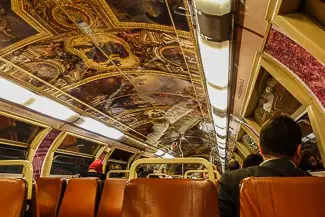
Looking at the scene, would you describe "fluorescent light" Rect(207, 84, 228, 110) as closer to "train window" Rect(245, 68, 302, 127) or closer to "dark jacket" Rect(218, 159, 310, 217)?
"train window" Rect(245, 68, 302, 127)

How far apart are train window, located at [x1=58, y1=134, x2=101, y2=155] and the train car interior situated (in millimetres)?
70

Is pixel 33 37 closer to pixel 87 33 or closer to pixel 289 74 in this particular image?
pixel 87 33

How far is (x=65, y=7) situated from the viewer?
4.52 m

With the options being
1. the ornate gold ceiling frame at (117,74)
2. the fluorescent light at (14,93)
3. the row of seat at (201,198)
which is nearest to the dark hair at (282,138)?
the row of seat at (201,198)

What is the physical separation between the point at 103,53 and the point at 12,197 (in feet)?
13.2

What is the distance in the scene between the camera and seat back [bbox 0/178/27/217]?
255 centimetres

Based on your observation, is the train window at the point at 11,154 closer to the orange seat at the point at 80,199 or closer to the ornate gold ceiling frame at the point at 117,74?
the ornate gold ceiling frame at the point at 117,74

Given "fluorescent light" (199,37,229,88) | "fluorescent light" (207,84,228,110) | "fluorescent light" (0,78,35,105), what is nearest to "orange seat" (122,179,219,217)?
"fluorescent light" (199,37,229,88)

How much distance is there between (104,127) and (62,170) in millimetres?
2021

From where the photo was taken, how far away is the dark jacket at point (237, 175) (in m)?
2.07

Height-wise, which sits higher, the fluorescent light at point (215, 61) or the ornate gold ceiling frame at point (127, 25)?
the ornate gold ceiling frame at point (127, 25)

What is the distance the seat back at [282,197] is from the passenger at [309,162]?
2519mm

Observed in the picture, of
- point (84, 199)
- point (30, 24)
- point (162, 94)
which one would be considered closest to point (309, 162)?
point (84, 199)

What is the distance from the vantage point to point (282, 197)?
1747 millimetres
